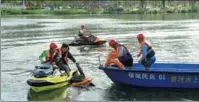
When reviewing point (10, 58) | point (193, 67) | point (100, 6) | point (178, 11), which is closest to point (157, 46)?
point (10, 58)

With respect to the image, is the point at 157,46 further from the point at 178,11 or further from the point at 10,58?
the point at 178,11

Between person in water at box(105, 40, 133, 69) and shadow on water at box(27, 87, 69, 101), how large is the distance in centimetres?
220

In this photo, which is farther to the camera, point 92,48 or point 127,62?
point 92,48

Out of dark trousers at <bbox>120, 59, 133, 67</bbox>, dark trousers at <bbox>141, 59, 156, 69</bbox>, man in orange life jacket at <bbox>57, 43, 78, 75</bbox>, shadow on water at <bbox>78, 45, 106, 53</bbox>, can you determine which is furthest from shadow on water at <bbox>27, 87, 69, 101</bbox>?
shadow on water at <bbox>78, 45, 106, 53</bbox>

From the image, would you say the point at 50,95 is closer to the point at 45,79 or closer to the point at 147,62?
the point at 45,79

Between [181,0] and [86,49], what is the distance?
10167 centimetres

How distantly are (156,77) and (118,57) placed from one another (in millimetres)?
1762

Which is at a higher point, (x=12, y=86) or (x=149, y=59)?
(x=149, y=59)

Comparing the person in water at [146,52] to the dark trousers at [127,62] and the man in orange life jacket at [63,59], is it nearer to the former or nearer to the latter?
the dark trousers at [127,62]

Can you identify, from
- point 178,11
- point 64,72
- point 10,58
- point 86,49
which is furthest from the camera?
point 178,11

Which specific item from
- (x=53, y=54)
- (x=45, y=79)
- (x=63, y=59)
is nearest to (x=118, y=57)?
(x=63, y=59)

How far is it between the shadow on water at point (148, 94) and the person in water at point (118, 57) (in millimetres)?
999

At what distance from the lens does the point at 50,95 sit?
53.0 feet

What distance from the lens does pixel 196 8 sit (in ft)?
347
